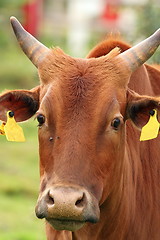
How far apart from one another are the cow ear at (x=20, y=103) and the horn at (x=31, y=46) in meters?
0.29

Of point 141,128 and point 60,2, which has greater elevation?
point 141,128

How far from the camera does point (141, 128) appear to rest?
862 centimetres

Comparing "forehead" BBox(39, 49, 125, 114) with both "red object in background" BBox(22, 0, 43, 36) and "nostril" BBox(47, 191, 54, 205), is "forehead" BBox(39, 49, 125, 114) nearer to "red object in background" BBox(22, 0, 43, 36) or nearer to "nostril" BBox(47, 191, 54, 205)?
"nostril" BBox(47, 191, 54, 205)

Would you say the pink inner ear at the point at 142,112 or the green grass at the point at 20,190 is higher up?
the pink inner ear at the point at 142,112

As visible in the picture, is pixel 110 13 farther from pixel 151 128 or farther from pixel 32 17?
pixel 151 128

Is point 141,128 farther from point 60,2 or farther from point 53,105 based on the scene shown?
point 60,2

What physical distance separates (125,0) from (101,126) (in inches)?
999

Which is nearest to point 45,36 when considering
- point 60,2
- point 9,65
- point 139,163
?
point 9,65

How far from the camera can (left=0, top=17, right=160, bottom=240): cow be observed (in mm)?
7961

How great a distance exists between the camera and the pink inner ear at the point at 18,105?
8.81 meters

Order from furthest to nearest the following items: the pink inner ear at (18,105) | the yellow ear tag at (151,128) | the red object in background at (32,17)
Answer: the red object in background at (32,17) → the pink inner ear at (18,105) → the yellow ear tag at (151,128)

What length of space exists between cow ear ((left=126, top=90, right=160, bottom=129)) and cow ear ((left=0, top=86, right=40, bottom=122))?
0.88m

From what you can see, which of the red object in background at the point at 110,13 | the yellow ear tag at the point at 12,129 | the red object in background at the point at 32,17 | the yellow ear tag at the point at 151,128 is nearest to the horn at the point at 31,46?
the yellow ear tag at the point at 12,129

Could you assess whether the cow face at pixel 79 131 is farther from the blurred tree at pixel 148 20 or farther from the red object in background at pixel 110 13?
the red object in background at pixel 110 13
